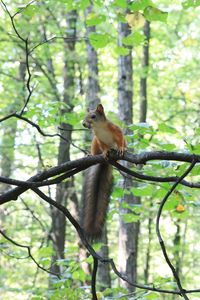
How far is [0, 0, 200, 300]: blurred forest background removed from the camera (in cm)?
366

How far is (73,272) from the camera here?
4262mm

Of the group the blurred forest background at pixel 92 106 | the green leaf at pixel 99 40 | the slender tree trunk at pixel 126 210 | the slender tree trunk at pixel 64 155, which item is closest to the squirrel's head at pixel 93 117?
the blurred forest background at pixel 92 106

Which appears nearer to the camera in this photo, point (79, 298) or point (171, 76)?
point (79, 298)

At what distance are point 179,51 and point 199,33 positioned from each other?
3.11ft

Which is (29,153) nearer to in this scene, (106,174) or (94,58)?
(94,58)

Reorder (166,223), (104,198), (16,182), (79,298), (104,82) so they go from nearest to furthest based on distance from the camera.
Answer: (16,182) → (104,198) → (79,298) → (104,82) → (166,223)

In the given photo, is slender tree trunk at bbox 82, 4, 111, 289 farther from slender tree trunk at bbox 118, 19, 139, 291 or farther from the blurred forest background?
slender tree trunk at bbox 118, 19, 139, 291

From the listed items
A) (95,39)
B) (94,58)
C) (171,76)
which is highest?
(171,76)

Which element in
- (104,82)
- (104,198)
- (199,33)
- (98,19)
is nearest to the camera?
(104,198)

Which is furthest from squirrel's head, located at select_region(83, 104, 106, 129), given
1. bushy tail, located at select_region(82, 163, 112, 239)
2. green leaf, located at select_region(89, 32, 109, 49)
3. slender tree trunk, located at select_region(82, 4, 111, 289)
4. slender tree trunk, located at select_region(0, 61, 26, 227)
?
slender tree trunk, located at select_region(0, 61, 26, 227)

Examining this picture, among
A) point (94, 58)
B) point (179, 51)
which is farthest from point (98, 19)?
point (179, 51)

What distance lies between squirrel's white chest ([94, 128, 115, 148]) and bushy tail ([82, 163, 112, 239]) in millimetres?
315

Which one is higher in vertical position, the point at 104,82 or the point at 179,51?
the point at 179,51

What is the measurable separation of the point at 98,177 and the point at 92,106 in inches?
187
